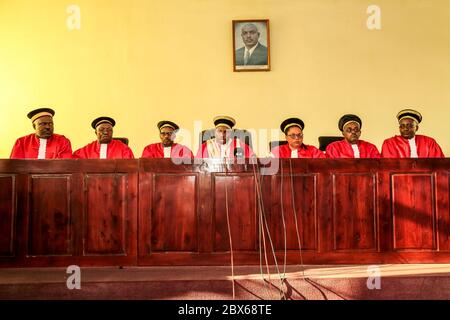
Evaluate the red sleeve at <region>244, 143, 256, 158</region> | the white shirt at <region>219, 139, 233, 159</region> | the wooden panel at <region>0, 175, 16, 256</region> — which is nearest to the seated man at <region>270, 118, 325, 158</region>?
the red sleeve at <region>244, 143, 256, 158</region>

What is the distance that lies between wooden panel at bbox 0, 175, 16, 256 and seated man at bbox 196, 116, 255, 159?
2359mm

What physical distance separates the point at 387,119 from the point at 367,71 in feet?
2.58

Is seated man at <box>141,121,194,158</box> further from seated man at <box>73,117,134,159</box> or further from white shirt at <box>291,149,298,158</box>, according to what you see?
white shirt at <box>291,149,298,158</box>

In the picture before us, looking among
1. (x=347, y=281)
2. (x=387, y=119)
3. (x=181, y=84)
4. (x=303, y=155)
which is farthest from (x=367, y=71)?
(x=347, y=281)

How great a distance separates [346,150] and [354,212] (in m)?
1.57

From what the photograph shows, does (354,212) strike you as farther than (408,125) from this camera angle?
No

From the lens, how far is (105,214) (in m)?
4.08

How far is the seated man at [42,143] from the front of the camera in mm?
5570

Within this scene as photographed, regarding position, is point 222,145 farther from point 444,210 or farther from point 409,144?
point 444,210

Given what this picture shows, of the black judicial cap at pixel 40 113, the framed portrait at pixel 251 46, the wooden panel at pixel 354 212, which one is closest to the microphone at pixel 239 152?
the wooden panel at pixel 354 212

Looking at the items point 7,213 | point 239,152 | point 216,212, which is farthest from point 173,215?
point 239,152

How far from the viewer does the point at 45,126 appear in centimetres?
556
